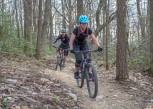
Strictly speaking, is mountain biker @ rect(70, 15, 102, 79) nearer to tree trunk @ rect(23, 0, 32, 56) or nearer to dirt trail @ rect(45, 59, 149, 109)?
dirt trail @ rect(45, 59, 149, 109)

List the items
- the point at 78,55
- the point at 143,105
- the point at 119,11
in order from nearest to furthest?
1. the point at 143,105
2. the point at 78,55
3. the point at 119,11

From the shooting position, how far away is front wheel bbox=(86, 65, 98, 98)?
28.8ft

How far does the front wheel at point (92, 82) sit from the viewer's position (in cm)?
879

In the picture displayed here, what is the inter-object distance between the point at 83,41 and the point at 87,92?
1335 mm

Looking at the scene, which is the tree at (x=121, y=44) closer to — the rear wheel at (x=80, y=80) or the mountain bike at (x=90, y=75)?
the rear wheel at (x=80, y=80)

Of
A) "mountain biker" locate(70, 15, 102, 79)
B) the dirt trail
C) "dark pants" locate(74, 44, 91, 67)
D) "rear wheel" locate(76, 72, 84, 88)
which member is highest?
"mountain biker" locate(70, 15, 102, 79)

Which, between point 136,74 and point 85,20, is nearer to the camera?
point 85,20

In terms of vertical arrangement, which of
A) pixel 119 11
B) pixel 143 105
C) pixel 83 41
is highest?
pixel 119 11

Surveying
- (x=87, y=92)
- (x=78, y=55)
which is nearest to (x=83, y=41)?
(x=78, y=55)

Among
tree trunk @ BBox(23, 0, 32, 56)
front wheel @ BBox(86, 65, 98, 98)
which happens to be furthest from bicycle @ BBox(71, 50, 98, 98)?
tree trunk @ BBox(23, 0, 32, 56)

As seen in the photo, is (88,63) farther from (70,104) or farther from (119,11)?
(119,11)

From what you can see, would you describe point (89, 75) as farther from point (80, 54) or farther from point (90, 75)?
point (80, 54)

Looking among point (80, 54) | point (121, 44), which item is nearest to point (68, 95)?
point (80, 54)

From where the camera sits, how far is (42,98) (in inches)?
297
